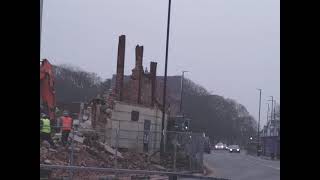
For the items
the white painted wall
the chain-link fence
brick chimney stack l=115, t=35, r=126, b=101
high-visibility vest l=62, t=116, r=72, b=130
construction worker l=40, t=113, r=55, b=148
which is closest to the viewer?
construction worker l=40, t=113, r=55, b=148

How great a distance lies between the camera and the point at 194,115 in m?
84.9

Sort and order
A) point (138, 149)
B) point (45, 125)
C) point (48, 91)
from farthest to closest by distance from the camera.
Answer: point (138, 149) < point (45, 125) < point (48, 91)

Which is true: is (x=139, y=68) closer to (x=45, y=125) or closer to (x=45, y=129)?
(x=45, y=129)

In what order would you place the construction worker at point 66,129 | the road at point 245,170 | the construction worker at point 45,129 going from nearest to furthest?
the construction worker at point 45,129 < the construction worker at point 66,129 < the road at point 245,170

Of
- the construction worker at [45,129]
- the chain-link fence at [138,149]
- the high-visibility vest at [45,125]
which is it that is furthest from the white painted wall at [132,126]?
the high-visibility vest at [45,125]

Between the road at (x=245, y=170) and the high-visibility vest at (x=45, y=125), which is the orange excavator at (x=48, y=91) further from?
the road at (x=245, y=170)

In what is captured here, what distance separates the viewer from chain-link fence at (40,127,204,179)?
2256cm

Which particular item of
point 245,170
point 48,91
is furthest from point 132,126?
point 48,91

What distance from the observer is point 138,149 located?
26000 mm

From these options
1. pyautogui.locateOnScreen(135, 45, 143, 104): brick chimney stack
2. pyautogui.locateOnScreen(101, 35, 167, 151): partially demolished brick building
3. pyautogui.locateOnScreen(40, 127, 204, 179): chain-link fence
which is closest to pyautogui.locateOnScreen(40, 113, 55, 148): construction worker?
pyautogui.locateOnScreen(40, 127, 204, 179): chain-link fence

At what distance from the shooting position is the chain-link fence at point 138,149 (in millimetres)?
22562

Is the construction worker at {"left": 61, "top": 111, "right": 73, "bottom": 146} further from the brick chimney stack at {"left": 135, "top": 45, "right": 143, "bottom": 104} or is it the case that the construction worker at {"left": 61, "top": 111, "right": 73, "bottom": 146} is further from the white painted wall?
the brick chimney stack at {"left": 135, "top": 45, "right": 143, "bottom": 104}
